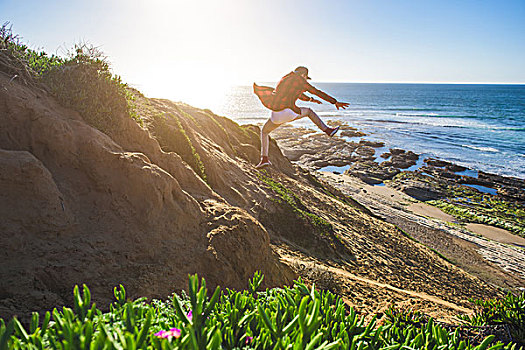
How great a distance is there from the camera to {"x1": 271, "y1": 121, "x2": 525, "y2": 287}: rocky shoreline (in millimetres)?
13016

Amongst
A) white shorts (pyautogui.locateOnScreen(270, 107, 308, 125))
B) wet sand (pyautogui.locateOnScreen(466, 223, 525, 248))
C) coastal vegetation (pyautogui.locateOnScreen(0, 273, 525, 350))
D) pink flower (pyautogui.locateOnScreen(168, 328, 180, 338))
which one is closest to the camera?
coastal vegetation (pyautogui.locateOnScreen(0, 273, 525, 350))

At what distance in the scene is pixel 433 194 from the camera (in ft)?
62.3

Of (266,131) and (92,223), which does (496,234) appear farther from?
(92,223)

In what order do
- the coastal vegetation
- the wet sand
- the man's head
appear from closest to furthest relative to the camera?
1. the coastal vegetation
2. the man's head
3. the wet sand

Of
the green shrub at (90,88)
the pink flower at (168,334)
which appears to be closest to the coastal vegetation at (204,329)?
the pink flower at (168,334)

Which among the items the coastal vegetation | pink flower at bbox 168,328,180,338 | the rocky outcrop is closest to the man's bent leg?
the rocky outcrop

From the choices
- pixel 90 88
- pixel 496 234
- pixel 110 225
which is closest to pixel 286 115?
pixel 90 88

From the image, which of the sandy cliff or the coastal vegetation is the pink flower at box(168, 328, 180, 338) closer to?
the coastal vegetation

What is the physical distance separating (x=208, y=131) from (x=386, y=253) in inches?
281

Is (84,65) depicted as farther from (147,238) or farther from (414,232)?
(414,232)

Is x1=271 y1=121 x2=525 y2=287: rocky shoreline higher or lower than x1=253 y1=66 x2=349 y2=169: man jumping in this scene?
lower

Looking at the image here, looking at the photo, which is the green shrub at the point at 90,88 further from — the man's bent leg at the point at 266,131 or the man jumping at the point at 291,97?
the man's bent leg at the point at 266,131

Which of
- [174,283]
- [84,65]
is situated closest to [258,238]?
[174,283]

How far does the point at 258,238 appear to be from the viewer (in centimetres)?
436
